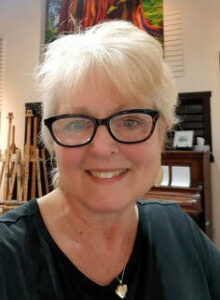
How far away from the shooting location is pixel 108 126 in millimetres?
669

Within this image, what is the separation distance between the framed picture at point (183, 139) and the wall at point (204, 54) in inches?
12.7

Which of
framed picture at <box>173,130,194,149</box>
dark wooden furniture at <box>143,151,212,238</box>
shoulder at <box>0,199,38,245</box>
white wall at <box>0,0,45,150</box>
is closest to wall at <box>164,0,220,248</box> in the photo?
framed picture at <box>173,130,194,149</box>

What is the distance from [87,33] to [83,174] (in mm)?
392

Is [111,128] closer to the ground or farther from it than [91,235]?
farther from it

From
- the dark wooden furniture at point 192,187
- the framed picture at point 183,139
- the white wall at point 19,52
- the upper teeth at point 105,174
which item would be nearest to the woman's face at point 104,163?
the upper teeth at point 105,174

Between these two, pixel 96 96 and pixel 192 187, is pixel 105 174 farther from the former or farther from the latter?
pixel 192 187

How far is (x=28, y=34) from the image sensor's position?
4.17 meters

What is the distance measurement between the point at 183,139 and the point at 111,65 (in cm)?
238

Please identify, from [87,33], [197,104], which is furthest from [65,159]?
[197,104]

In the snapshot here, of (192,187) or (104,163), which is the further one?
(192,187)

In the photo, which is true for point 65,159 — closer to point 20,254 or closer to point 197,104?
point 20,254

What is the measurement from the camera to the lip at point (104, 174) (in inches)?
27.6

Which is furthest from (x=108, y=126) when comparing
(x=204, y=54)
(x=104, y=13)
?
(x=104, y=13)

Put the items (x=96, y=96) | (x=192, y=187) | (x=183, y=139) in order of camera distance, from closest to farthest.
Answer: (x=96, y=96) < (x=192, y=187) < (x=183, y=139)
